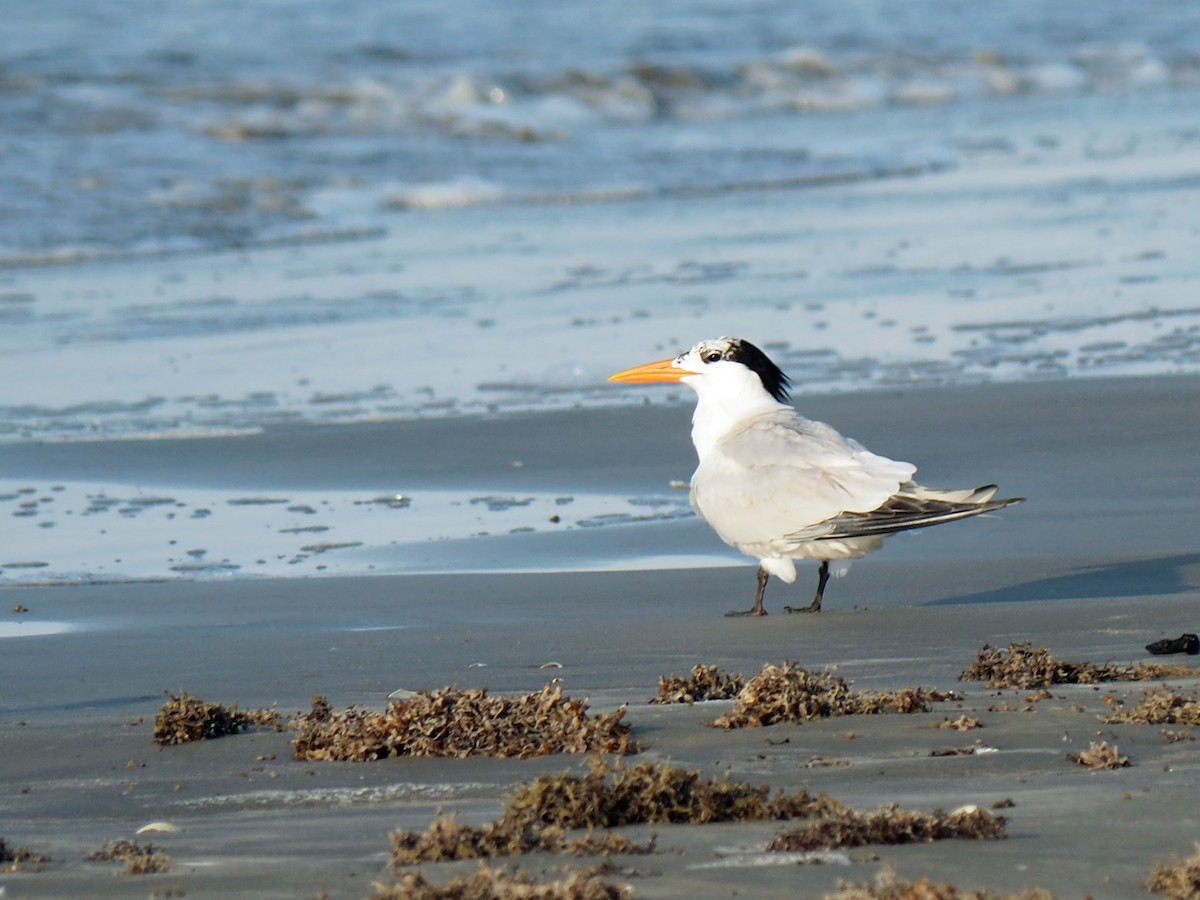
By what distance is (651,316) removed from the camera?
1073 centimetres

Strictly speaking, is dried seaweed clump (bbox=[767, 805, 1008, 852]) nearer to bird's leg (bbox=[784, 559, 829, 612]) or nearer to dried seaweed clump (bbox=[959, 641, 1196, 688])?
dried seaweed clump (bbox=[959, 641, 1196, 688])

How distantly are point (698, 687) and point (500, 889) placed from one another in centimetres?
175

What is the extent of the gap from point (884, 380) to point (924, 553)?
2.57 metres

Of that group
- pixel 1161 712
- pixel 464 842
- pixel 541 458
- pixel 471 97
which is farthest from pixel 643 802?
pixel 471 97

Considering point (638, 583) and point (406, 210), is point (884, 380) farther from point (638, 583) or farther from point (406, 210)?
point (406, 210)

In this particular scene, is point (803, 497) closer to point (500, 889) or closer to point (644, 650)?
point (644, 650)

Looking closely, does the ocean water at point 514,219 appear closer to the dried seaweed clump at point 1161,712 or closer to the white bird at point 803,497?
the white bird at point 803,497

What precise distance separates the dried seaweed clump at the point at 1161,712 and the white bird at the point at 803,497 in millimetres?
1351

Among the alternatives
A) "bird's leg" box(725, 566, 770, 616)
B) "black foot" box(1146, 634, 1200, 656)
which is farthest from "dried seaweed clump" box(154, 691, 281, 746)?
"black foot" box(1146, 634, 1200, 656)

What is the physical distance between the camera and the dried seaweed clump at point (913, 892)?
2725mm

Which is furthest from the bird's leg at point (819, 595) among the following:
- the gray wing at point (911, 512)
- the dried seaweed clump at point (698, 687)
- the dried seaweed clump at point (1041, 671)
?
the dried seaweed clump at point (698, 687)

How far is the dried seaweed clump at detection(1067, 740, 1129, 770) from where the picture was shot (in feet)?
11.9

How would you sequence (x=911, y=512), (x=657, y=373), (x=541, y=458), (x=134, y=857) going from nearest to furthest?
(x=134, y=857) → (x=911, y=512) → (x=657, y=373) → (x=541, y=458)

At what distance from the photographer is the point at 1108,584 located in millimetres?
5984
